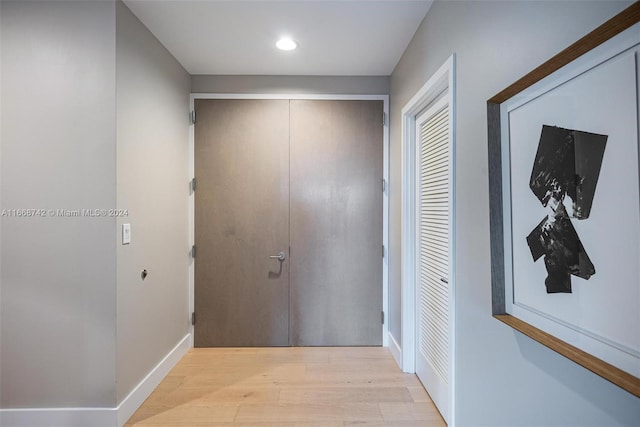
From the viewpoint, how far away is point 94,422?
71.5 inches

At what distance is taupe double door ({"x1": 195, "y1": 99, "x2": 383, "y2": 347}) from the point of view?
288cm

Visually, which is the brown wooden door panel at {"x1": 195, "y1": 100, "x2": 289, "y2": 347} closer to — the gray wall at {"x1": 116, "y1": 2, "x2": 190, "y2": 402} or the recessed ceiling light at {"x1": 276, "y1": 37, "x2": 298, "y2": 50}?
the gray wall at {"x1": 116, "y1": 2, "x2": 190, "y2": 402}

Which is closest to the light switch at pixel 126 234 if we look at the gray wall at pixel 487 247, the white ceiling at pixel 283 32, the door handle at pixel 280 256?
the door handle at pixel 280 256

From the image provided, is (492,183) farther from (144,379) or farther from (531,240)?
(144,379)

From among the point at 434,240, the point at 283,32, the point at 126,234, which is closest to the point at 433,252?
the point at 434,240

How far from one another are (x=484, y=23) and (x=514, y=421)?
59.3 inches

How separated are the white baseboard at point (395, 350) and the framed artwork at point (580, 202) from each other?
164 cm

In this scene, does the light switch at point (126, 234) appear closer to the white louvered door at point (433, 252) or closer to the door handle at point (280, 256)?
the door handle at point (280, 256)

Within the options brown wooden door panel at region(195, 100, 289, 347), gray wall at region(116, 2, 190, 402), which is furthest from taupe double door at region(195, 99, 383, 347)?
gray wall at region(116, 2, 190, 402)

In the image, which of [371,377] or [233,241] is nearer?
[371,377]

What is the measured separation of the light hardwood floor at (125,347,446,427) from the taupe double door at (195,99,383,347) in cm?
26

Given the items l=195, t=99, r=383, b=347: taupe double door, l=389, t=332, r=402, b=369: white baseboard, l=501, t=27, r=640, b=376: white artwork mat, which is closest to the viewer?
l=501, t=27, r=640, b=376: white artwork mat

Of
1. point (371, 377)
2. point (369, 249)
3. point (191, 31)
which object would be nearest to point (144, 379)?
point (371, 377)

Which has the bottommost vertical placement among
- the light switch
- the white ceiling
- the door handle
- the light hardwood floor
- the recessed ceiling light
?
the light hardwood floor
